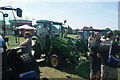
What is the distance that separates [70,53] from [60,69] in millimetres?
882

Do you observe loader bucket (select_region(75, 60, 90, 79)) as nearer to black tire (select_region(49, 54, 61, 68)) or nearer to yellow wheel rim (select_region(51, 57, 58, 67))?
black tire (select_region(49, 54, 61, 68))

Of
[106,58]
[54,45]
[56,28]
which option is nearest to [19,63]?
[106,58]

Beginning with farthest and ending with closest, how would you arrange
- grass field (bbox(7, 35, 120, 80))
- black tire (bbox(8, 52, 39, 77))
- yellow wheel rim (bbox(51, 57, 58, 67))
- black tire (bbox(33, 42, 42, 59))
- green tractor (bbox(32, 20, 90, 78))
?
black tire (bbox(33, 42, 42, 59))
yellow wheel rim (bbox(51, 57, 58, 67))
green tractor (bbox(32, 20, 90, 78))
grass field (bbox(7, 35, 120, 80))
black tire (bbox(8, 52, 39, 77))

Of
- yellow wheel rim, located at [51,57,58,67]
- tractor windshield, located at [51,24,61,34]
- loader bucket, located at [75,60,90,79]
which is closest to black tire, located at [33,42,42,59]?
yellow wheel rim, located at [51,57,58,67]

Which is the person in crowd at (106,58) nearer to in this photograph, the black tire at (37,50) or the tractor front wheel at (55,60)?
the tractor front wheel at (55,60)

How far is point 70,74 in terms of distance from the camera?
6367 millimetres

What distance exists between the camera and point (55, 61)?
730 cm

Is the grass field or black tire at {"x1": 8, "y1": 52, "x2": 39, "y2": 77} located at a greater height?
black tire at {"x1": 8, "y1": 52, "x2": 39, "y2": 77}

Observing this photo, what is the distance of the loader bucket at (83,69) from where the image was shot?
19.3 feet

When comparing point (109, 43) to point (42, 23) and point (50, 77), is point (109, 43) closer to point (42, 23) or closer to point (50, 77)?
point (50, 77)

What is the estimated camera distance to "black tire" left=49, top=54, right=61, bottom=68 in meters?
7.17

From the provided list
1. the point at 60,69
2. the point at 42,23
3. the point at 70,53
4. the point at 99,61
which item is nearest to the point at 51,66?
the point at 60,69

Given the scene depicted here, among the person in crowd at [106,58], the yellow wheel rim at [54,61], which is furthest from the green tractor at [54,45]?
the person in crowd at [106,58]

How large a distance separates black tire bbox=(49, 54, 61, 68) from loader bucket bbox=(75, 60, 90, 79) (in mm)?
1407
